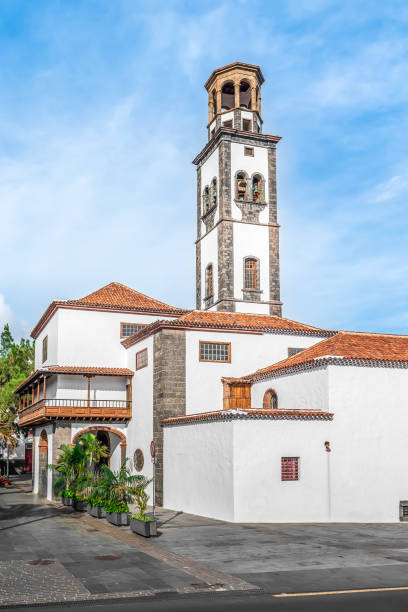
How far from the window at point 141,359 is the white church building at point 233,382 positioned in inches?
6.8

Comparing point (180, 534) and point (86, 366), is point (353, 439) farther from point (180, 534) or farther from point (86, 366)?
point (86, 366)

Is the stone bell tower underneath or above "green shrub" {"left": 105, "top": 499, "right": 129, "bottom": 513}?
above

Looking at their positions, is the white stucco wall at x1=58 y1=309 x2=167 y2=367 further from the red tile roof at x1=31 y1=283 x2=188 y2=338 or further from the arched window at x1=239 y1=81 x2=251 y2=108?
the arched window at x1=239 y1=81 x2=251 y2=108

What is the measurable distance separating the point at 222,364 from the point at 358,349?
27.5 ft

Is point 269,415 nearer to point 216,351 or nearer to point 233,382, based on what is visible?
point 233,382

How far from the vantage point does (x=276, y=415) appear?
83.8 feet

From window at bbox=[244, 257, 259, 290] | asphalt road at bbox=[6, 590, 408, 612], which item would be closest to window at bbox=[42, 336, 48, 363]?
window at bbox=[244, 257, 259, 290]

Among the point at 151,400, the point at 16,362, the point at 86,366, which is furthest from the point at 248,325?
the point at 16,362

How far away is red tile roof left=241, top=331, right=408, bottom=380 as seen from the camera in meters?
27.8

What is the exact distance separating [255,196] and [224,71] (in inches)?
379

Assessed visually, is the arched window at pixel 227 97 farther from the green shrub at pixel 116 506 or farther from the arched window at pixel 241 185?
the green shrub at pixel 116 506

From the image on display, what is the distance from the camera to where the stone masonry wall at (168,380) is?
3278 cm

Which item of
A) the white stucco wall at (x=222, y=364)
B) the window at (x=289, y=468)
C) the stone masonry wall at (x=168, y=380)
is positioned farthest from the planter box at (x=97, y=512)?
the white stucco wall at (x=222, y=364)

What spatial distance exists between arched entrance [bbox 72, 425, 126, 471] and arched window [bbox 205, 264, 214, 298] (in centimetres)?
1168
